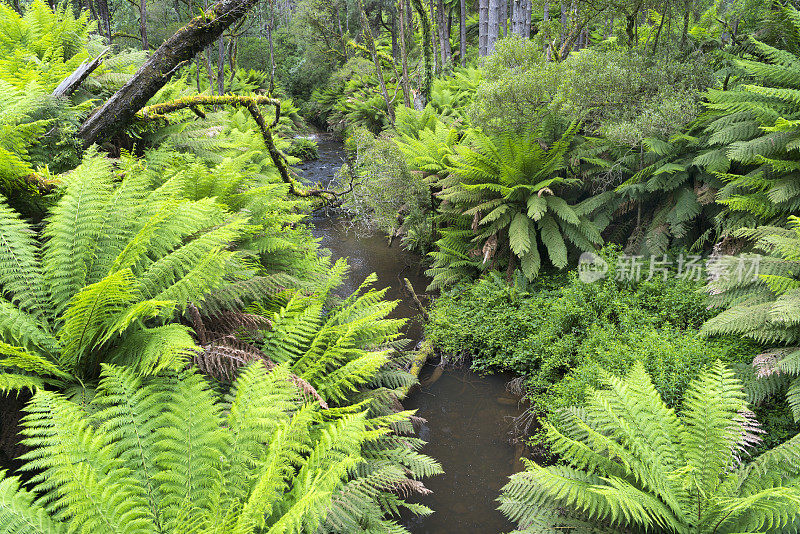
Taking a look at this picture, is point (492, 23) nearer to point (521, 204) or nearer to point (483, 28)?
point (483, 28)

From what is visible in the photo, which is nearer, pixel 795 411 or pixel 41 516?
pixel 41 516

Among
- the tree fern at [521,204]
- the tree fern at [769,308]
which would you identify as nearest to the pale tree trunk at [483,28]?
the tree fern at [521,204]

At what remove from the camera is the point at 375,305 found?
3977 millimetres

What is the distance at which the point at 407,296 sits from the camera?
7.29 meters

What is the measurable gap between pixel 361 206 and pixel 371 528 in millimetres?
6304

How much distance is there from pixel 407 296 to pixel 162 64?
4.48 m

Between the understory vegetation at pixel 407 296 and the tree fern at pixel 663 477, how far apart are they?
0.02 meters

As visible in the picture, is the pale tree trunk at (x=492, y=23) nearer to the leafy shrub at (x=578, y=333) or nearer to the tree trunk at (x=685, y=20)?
the tree trunk at (x=685, y=20)

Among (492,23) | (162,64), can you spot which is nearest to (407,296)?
(162,64)

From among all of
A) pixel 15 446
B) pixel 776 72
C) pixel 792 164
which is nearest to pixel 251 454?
pixel 15 446

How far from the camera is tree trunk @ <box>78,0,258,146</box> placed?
153 inches

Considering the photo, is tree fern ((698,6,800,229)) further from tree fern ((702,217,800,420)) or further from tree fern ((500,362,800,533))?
tree fern ((500,362,800,533))

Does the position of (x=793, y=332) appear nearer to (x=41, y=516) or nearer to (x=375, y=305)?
(x=375, y=305)

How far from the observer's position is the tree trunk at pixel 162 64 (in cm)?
388
